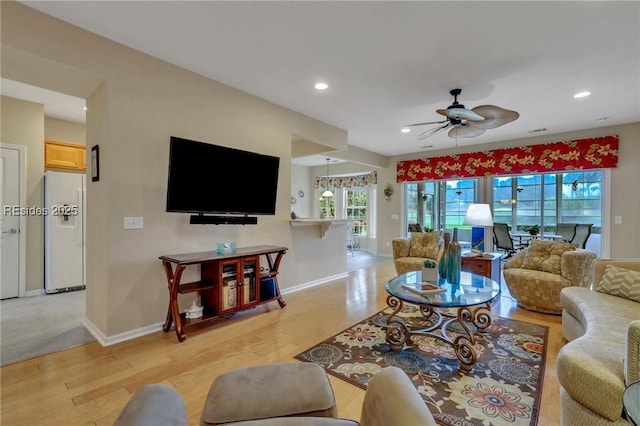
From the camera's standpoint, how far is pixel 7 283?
3.87 metres

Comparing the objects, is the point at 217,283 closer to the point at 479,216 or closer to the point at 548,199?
the point at 479,216

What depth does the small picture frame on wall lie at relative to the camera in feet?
9.02

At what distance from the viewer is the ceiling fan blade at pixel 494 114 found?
2.91 meters

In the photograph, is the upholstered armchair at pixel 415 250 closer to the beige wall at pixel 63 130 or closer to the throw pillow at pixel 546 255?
the throw pillow at pixel 546 255

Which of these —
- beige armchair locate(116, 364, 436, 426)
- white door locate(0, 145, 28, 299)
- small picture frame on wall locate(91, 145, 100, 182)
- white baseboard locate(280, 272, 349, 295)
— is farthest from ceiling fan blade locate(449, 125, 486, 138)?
white door locate(0, 145, 28, 299)

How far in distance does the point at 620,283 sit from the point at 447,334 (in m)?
1.55

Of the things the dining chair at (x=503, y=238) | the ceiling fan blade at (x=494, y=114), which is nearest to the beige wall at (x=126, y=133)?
the ceiling fan blade at (x=494, y=114)

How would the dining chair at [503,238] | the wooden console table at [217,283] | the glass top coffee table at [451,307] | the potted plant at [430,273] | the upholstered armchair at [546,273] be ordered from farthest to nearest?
the dining chair at [503,238], the upholstered armchair at [546,273], the potted plant at [430,273], the wooden console table at [217,283], the glass top coffee table at [451,307]

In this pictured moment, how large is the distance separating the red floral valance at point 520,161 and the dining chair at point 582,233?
102 cm

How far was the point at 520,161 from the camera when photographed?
5.70 meters

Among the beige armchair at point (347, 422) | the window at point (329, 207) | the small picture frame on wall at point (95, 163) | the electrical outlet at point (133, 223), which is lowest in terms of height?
the beige armchair at point (347, 422)

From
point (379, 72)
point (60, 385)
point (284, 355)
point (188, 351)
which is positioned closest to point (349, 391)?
point (284, 355)

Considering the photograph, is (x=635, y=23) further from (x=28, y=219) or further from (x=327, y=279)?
(x=28, y=219)

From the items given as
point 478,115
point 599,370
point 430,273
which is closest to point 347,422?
point 599,370
